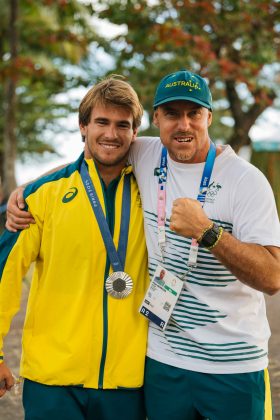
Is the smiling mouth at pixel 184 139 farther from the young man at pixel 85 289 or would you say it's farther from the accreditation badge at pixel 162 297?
the accreditation badge at pixel 162 297

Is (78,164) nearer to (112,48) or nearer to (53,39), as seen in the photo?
(112,48)

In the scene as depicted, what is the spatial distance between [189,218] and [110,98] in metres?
0.89

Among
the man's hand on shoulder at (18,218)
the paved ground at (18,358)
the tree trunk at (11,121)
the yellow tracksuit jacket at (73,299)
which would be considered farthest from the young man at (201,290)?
the tree trunk at (11,121)

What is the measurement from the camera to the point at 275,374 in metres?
5.96

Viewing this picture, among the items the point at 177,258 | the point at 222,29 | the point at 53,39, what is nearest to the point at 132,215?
the point at 177,258

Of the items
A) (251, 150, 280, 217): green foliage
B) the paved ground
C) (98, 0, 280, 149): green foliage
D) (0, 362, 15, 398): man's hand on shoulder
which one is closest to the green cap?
(0, 362, 15, 398): man's hand on shoulder

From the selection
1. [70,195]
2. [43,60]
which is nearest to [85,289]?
[70,195]

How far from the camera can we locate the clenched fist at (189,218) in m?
2.63

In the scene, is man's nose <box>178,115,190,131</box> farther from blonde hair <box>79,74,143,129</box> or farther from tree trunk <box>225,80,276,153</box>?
tree trunk <box>225,80,276,153</box>

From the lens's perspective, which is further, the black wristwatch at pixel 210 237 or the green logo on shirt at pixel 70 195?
the green logo on shirt at pixel 70 195

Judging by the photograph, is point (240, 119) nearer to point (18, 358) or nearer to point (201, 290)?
point (18, 358)

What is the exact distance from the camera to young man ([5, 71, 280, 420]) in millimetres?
2836

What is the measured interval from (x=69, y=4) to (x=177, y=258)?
458 inches

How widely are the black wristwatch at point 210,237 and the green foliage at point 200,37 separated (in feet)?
30.4
